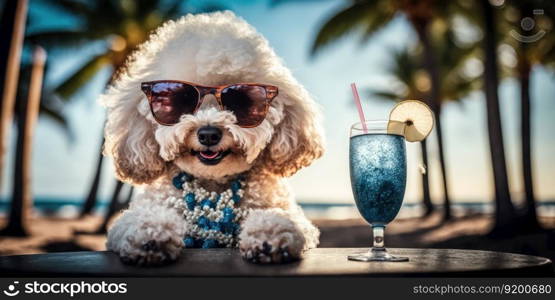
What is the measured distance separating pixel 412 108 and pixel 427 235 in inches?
455

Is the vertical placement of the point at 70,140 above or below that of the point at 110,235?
above

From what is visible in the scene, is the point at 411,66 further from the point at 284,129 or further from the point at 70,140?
the point at 284,129

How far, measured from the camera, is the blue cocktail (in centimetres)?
209

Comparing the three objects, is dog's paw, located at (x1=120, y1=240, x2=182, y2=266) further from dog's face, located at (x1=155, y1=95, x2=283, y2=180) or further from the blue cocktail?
the blue cocktail

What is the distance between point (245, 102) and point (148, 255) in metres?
0.97

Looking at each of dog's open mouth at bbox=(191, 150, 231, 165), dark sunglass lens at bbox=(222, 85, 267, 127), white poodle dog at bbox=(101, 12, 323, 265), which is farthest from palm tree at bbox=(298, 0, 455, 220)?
dog's open mouth at bbox=(191, 150, 231, 165)

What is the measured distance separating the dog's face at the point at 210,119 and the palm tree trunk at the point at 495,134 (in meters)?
7.79

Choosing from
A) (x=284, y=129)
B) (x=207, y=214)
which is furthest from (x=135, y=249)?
(x=284, y=129)

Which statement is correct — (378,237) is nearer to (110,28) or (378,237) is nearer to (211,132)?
(211,132)

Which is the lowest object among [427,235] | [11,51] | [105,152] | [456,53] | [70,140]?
[427,235]

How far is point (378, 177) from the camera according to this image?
2.09 metres

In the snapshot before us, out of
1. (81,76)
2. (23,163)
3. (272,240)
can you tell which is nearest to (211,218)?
(272,240)

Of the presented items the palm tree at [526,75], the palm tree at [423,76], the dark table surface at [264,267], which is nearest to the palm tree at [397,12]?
the palm tree at [526,75]

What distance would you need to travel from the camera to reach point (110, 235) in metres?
2.22
